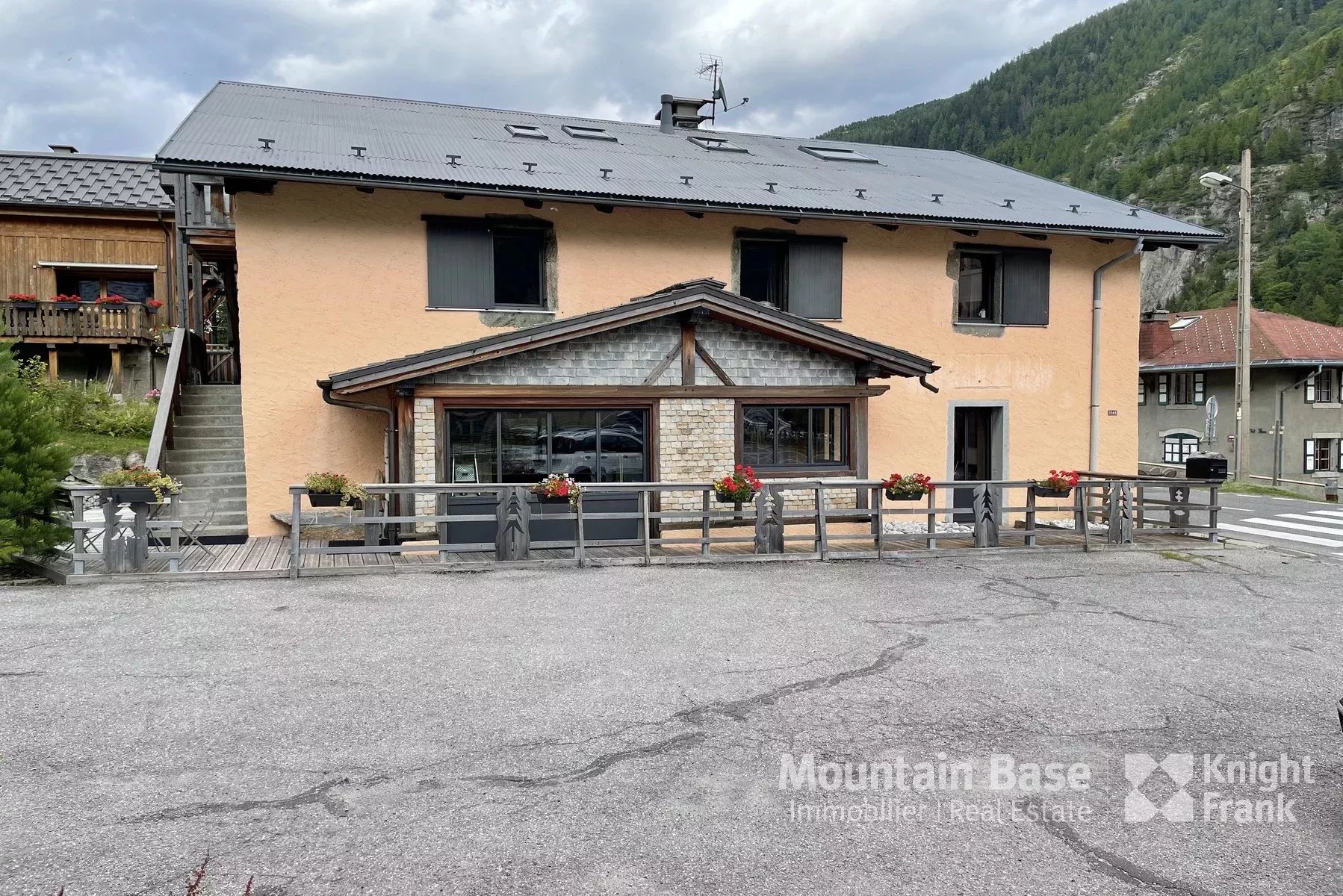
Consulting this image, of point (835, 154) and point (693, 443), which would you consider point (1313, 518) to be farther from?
point (693, 443)

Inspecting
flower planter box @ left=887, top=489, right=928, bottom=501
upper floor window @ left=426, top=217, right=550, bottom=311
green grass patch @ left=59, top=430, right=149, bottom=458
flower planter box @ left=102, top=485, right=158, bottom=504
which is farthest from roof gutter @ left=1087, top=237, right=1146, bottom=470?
green grass patch @ left=59, top=430, right=149, bottom=458

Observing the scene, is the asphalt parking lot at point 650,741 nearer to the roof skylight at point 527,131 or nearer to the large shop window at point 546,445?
the large shop window at point 546,445

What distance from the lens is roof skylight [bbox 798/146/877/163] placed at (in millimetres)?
18766

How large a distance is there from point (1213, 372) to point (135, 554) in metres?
39.4

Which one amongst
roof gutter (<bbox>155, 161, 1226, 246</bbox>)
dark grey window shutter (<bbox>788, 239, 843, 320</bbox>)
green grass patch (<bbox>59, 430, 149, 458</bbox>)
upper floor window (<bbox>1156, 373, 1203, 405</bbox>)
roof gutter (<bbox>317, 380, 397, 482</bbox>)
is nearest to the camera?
roof gutter (<bbox>155, 161, 1226, 246</bbox>)

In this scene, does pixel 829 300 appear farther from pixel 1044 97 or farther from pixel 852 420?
pixel 1044 97

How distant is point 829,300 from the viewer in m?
15.0

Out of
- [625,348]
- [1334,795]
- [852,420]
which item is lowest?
[1334,795]

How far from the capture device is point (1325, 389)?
33.8m

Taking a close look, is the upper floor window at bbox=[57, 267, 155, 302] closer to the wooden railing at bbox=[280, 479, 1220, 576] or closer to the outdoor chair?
the outdoor chair

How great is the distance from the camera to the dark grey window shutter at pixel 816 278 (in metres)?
14.8

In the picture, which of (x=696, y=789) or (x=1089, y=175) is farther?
(x=1089, y=175)

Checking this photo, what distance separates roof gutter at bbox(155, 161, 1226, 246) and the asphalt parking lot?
223 inches

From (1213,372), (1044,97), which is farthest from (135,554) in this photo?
(1044,97)
